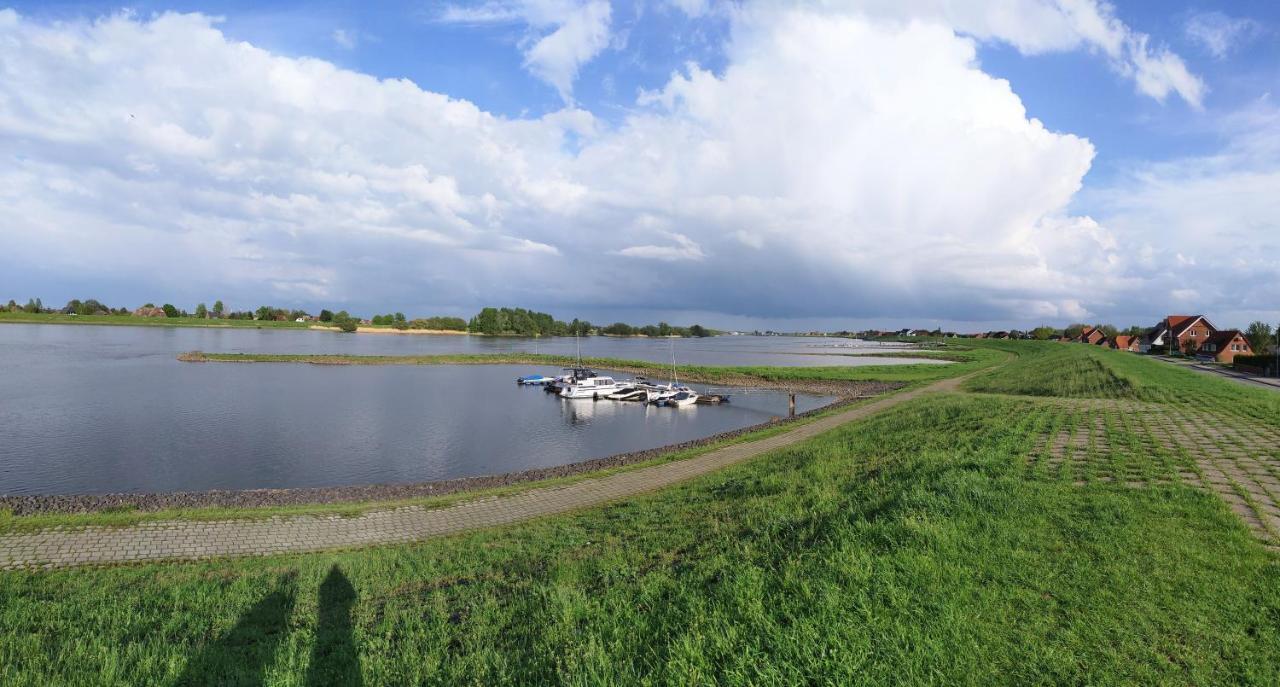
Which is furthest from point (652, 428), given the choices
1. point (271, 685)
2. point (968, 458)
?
point (271, 685)

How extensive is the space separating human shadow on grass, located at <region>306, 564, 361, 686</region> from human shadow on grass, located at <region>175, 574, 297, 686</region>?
418mm

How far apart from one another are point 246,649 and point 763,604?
5.67 meters

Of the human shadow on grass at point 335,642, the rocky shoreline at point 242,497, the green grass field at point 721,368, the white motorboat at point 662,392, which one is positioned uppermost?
the human shadow on grass at point 335,642

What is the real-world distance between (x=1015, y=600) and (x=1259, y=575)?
8.96 feet

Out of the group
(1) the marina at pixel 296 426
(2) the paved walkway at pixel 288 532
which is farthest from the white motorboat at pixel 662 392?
(2) the paved walkway at pixel 288 532

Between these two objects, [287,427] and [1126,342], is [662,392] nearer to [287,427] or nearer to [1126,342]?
[287,427]

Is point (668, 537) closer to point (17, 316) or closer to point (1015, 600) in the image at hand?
point (1015, 600)

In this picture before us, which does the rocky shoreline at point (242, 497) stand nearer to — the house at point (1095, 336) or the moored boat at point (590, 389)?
the moored boat at point (590, 389)

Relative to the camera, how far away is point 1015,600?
5148mm

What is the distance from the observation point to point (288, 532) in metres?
13.6

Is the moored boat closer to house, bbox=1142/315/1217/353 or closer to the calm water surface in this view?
the calm water surface

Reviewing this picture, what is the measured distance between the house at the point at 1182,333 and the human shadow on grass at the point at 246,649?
362 ft

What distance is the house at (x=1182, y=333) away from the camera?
80.9m

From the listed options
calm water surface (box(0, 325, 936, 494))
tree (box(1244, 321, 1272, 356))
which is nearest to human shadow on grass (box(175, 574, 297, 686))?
calm water surface (box(0, 325, 936, 494))
